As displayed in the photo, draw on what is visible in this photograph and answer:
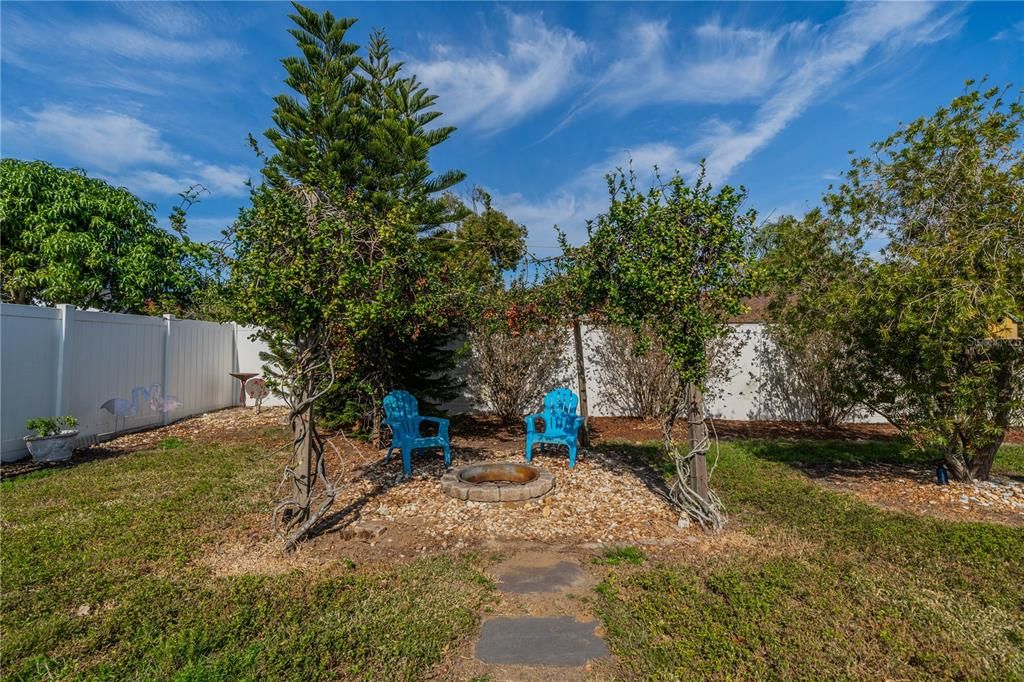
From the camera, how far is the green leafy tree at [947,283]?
12.3 feet

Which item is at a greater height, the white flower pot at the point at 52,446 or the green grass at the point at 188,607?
the white flower pot at the point at 52,446

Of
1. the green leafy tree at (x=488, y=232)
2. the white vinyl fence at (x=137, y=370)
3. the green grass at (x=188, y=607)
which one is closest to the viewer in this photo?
the green grass at (x=188, y=607)

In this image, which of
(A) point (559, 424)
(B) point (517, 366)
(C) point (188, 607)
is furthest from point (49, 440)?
(B) point (517, 366)

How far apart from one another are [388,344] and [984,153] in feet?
20.8

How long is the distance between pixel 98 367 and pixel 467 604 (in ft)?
21.8

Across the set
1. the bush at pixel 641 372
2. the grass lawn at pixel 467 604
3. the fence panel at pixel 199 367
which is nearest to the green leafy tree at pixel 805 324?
the bush at pixel 641 372

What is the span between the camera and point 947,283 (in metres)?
3.81

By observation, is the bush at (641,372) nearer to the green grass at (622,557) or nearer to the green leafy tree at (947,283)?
the green leafy tree at (947,283)

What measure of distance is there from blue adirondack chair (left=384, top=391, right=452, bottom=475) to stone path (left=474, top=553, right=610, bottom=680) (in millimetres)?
2262

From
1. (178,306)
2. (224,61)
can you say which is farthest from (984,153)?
(178,306)

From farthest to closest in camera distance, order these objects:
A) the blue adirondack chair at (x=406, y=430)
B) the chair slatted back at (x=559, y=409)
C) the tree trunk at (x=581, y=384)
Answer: the tree trunk at (x=581, y=384) < the chair slatted back at (x=559, y=409) < the blue adirondack chair at (x=406, y=430)

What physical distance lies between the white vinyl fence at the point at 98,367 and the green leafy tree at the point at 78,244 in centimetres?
350

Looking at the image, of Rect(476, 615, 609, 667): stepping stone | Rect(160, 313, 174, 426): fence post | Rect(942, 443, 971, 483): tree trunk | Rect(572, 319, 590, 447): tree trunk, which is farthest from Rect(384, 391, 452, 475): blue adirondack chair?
Rect(942, 443, 971, 483): tree trunk

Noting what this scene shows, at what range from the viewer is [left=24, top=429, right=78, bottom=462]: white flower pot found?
5121 mm
